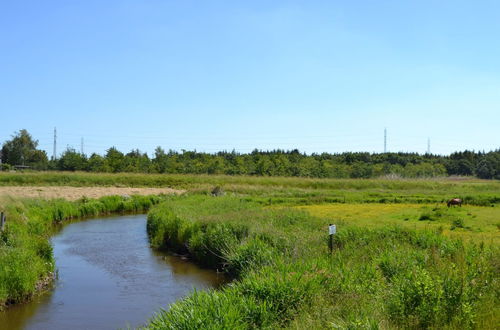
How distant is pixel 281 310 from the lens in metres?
8.73

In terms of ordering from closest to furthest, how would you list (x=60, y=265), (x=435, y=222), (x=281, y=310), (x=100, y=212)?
(x=281, y=310)
(x=60, y=265)
(x=435, y=222)
(x=100, y=212)

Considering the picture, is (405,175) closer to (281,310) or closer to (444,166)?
(444,166)

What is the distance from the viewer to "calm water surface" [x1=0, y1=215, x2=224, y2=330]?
12.8m

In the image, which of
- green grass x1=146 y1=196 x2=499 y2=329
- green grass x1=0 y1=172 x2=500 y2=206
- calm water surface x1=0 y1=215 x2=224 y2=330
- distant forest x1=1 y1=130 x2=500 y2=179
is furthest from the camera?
distant forest x1=1 y1=130 x2=500 y2=179

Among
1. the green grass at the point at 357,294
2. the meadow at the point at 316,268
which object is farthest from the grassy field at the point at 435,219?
the green grass at the point at 357,294

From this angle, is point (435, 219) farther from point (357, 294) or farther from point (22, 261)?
point (22, 261)

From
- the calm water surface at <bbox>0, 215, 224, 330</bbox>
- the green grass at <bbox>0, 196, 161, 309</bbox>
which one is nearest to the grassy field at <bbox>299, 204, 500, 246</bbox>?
the calm water surface at <bbox>0, 215, 224, 330</bbox>

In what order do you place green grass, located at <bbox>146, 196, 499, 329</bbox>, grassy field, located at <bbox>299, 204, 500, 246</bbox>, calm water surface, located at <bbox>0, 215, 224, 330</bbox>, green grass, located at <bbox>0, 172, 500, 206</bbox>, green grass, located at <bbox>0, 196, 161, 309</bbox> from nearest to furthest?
green grass, located at <bbox>146, 196, 499, 329</bbox> < calm water surface, located at <bbox>0, 215, 224, 330</bbox> < green grass, located at <bbox>0, 196, 161, 309</bbox> < grassy field, located at <bbox>299, 204, 500, 246</bbox> < green grass, located at <bbox>0, 172, 500, 206</bbox>

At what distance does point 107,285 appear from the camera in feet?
53.9

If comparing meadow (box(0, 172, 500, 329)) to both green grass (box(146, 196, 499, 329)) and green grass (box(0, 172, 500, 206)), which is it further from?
green grass (box(0, 172, 500, 206))

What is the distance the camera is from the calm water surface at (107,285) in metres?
12.8

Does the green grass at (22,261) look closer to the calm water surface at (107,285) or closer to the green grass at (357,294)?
the calm water surface at (107,285)

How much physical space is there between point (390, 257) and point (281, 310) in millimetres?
3940

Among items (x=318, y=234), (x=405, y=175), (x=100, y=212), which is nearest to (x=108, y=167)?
(x=100, y=212)
